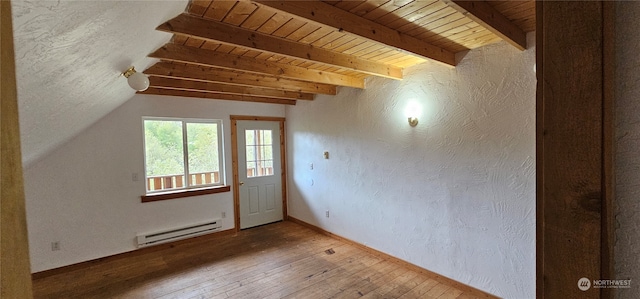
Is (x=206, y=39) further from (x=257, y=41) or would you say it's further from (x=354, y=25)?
(x=354, y=25)

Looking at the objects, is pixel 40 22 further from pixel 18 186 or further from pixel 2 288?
pixel 2 288

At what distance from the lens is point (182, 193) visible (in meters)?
3.87

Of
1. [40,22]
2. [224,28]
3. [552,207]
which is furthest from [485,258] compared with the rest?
[40,22]

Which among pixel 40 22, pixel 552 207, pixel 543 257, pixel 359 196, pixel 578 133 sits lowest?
pixel 359 196

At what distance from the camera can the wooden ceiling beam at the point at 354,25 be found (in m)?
1.56

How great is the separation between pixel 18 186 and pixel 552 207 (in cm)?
99

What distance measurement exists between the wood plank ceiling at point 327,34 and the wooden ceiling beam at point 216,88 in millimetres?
548

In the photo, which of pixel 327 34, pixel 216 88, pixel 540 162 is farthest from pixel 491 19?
pixel 216 88

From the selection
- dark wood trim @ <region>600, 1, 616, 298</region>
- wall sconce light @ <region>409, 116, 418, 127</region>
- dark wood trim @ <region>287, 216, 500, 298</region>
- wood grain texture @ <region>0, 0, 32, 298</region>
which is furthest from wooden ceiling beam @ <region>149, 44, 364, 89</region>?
dark wood trim @ <region>600, 1, 616, 298</region>

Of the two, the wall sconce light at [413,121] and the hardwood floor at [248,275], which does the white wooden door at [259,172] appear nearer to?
the hardwood floor at [248,275]

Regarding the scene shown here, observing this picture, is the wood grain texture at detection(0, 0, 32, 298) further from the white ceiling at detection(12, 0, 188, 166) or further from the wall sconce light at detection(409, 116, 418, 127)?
the wall sconce light at detection(409, 116, 418, 127)

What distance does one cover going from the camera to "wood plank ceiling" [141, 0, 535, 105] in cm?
169

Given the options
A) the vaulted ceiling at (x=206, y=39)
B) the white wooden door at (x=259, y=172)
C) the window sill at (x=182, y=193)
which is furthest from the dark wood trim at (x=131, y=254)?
the vaulted ceiling at (x=206, y=39)

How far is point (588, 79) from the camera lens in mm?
483
